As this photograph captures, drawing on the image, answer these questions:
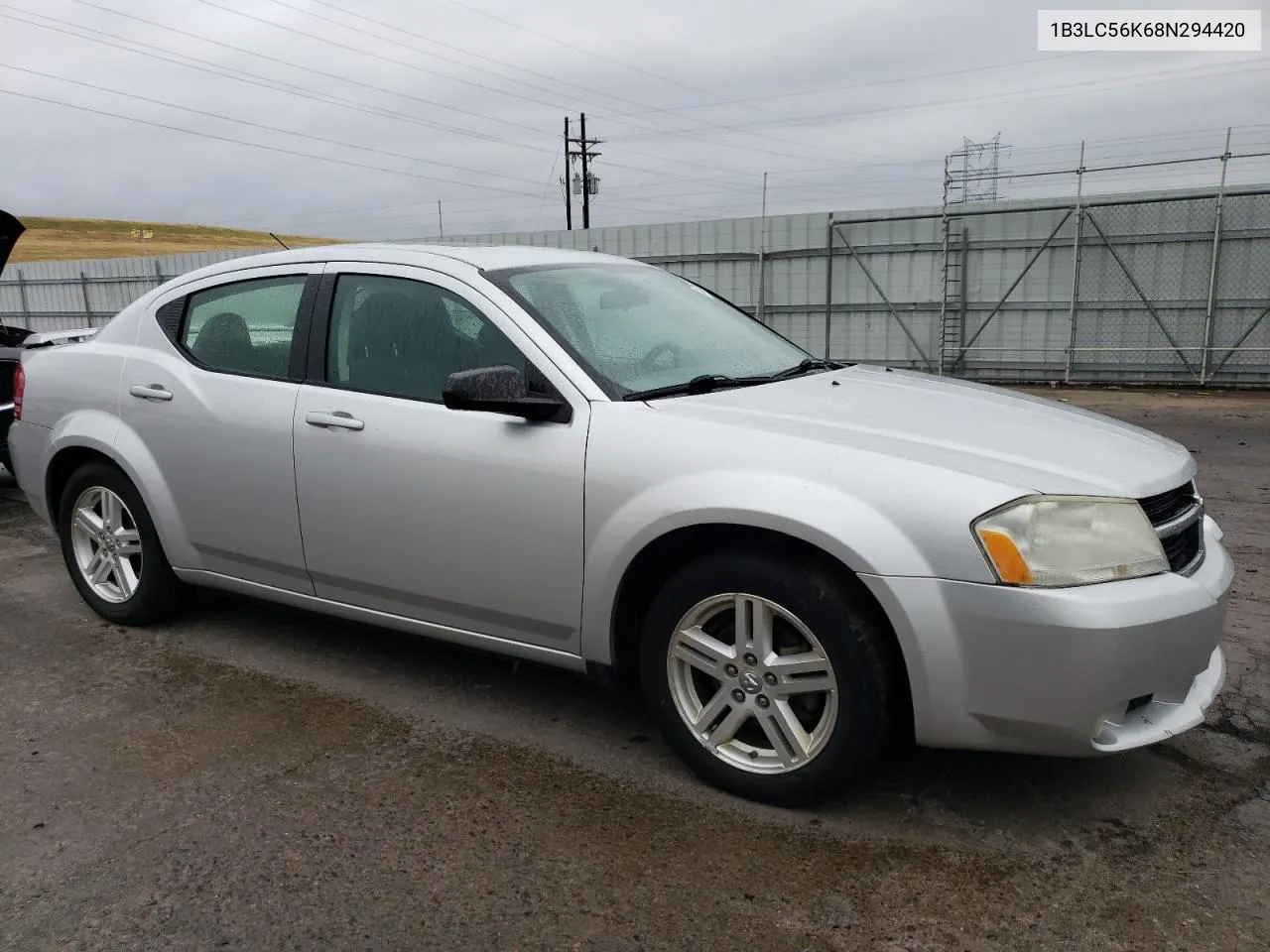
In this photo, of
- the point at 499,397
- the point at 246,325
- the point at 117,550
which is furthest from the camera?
the point at 117,550

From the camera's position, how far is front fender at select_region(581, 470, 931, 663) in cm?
258

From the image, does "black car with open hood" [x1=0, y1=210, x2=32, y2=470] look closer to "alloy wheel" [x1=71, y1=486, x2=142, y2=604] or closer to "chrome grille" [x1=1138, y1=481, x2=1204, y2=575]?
"alloy wheel" [x1=71, y1=486, x2=142, y2=604]

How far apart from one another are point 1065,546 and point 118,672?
361 centimetres

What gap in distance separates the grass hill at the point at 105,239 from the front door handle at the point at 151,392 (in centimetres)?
4466

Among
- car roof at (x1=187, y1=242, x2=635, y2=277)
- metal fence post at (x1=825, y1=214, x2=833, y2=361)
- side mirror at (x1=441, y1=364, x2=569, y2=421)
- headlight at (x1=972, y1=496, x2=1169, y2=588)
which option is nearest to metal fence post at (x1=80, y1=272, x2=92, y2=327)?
metal fence post at (x1=825, y1=214, x2=833, y2=361)

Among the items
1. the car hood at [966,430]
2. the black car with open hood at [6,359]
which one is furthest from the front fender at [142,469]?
the black car with open hood at [6,359]

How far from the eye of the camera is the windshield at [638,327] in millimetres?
3312

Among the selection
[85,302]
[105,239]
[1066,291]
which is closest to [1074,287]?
[1066,291]

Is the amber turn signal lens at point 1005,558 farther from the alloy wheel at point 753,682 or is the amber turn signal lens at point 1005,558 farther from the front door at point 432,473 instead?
the front door at point 432,473

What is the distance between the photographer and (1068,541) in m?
2.51

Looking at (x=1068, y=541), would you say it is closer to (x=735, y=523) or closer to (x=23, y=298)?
(x=735, y=523)

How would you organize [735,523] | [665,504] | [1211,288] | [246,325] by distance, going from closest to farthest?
[735,523] < [665,504] < [246,325] < [1211,288]

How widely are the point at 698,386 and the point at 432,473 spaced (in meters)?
0.93

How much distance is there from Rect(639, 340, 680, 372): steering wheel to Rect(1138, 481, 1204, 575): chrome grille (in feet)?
5.06
